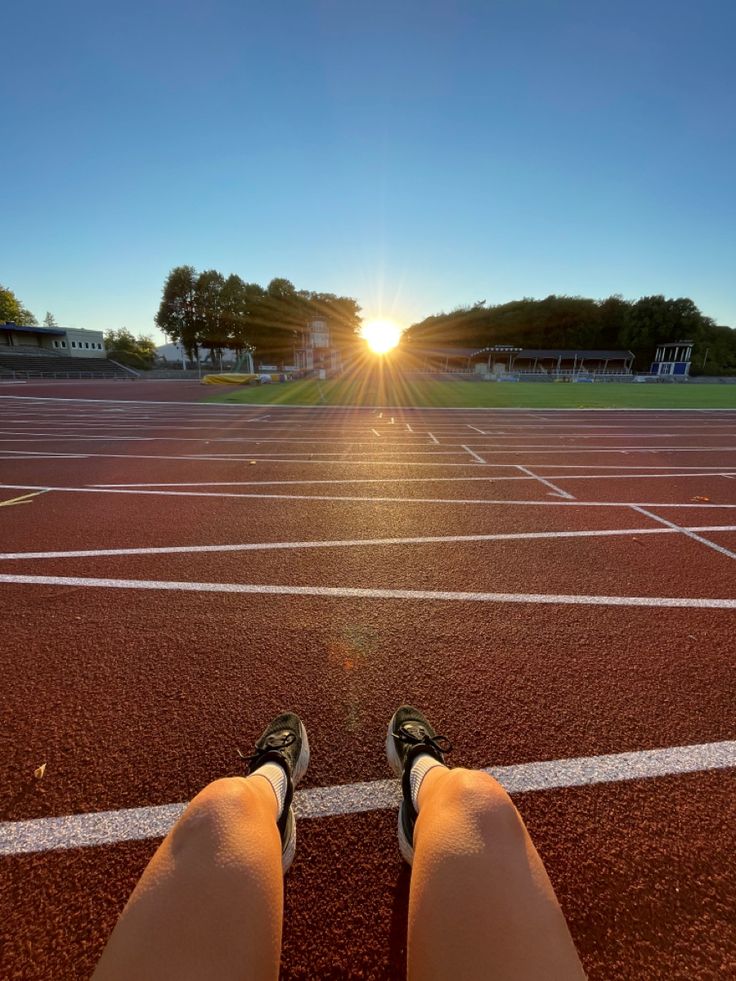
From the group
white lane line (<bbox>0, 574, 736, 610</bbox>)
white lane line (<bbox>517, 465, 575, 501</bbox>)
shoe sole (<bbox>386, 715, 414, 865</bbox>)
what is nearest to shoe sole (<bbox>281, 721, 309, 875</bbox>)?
shoe sole (<bbox>386, 715, 414, 865</bbox>)

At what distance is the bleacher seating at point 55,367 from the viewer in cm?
5116

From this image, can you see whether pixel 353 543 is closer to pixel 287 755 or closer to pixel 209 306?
pixel 287 755

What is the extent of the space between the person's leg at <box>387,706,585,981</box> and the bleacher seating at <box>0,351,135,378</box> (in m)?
64.7

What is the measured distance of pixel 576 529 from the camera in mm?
A: 5188

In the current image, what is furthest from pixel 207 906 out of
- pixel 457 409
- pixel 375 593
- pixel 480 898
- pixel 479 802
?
pixel 457 409

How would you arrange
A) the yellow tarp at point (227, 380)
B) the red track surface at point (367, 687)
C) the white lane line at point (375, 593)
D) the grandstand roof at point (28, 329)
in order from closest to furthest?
the red track surface at point (367, 687)
the white lane line at point (375, 593)
the yellow tarp at point (227, 380)
the grandstand roof at point (28, 329)

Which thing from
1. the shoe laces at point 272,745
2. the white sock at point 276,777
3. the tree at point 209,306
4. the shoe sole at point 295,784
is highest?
the tree at point 209,306

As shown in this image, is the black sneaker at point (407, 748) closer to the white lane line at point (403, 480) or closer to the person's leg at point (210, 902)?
the person's leg at point (210, 902)

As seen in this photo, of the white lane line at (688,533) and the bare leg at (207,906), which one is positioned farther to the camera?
the white lane line at (688,533)

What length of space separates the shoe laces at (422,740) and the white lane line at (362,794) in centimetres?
23

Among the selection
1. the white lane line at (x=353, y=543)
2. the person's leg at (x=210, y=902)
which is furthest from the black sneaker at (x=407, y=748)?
the white lane line at (x=353, y=543)

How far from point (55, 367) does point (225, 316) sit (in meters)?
24.9

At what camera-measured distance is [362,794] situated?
6.53ft

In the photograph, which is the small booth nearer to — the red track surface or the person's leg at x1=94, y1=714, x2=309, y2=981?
the red track surface
